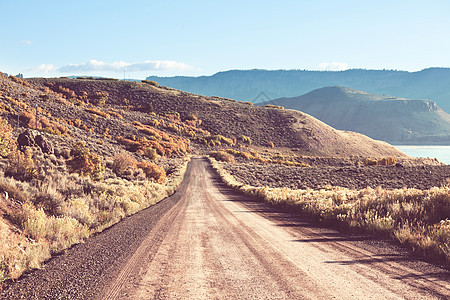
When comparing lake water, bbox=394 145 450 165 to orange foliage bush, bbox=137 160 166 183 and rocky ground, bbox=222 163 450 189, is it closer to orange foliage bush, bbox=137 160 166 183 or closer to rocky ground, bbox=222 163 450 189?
rocky ground, bbox=222 163 450 189

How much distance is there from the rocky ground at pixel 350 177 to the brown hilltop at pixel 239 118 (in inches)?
1716

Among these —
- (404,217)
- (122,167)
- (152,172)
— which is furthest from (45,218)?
(152,172)

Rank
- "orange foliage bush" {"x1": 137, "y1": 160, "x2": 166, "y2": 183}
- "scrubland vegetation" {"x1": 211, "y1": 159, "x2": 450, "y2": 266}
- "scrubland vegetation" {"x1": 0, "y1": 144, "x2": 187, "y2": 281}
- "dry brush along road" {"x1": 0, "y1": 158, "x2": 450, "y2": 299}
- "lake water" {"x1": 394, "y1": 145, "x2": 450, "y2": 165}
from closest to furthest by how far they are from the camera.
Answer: "dry brush along road" {"x1": 0, "y1": 158, "x2": 450, "y2": 299} < "scrubland vegetation" {"x1": 0, "y1": 144, "x2": 187, "y2": 281} < "scrubland vegetation" {"x1": 211, "y1": 159, "x2": 450, "y2": 266} < "orange foliage bush" {"x1": 137, "y1": 160, "x2": 166, "y2": 183} < "lake water" {"x1": 394, "y1": 145, "x2": 450, "y2": 165}

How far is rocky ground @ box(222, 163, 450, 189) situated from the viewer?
3930 centimetres

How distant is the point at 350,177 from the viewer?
44.9 meters

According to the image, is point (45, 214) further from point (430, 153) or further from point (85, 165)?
point (430, 153)

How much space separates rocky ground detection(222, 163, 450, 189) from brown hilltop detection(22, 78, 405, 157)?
43.6m

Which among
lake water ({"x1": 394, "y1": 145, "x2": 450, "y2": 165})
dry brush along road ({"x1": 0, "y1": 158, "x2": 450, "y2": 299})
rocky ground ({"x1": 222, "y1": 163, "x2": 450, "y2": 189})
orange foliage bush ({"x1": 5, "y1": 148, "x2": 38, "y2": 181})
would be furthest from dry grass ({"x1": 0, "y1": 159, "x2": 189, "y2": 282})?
lake water ({"x1": 394, "y1": 145, "x2": 450, "y2": 165})

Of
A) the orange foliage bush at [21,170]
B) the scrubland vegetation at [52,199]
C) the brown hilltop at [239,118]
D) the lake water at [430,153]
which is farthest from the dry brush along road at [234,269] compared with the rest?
the lake water at [430,153]

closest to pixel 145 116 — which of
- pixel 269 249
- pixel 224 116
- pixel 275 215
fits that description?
pixel 224 116

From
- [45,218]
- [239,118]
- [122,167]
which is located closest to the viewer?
[45,218]

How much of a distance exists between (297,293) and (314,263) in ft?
5.41

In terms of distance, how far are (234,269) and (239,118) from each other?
103 metres

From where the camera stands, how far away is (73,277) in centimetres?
552
